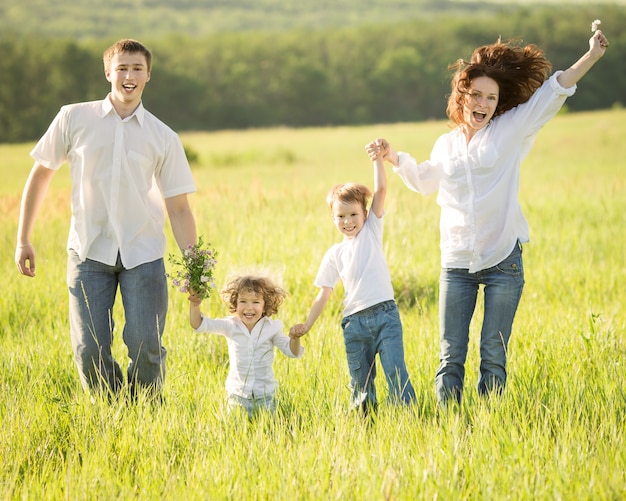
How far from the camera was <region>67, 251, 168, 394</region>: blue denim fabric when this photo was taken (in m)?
4.43

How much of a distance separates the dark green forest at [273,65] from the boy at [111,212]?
162 ft

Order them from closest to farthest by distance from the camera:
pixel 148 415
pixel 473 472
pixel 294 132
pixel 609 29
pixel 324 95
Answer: pixel 473 472 → pixel 148 415 → pixel 294 132 → pixel 324 95 → pixel 609 29

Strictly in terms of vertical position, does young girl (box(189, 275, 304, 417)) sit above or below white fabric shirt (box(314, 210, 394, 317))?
below

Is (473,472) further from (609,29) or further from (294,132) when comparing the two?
(609,29)

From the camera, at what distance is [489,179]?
14.2 ft

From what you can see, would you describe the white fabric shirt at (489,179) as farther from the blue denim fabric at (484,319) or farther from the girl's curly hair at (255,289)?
the girl's curly hair at (255,289)

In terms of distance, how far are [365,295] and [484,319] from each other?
0.66 metres

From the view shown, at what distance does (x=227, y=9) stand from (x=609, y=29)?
66277 mm

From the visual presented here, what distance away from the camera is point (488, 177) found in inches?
170

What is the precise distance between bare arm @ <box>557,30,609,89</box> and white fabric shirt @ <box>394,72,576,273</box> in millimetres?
37

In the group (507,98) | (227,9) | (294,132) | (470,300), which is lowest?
(470,300)

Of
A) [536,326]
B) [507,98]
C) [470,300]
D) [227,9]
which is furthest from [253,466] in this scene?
[227,9]

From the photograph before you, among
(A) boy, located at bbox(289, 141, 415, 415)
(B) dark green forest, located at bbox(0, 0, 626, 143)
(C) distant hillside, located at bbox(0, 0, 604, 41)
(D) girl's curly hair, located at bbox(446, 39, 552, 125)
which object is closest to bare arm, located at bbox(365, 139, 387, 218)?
(A) boy, located at bbox(289, 141, 415, 415)

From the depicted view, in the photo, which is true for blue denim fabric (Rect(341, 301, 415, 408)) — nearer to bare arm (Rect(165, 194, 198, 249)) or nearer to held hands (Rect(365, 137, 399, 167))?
held hands (Rect(365, 137, 399, 167))
